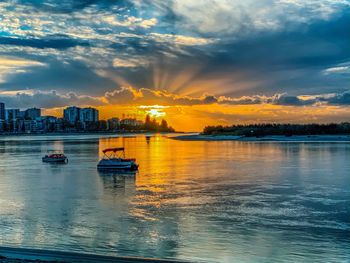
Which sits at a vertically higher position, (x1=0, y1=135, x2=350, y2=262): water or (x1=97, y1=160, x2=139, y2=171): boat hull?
(x1=97, y1=160, x2=139, y2=171): boat hull

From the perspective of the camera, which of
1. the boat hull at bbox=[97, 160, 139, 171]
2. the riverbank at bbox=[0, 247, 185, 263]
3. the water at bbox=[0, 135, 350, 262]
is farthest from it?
the boat hull at bbox=[97, 160, 139, 171]

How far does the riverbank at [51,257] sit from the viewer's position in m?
13.4

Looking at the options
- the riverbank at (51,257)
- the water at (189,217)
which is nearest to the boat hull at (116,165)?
the water at (189,217)

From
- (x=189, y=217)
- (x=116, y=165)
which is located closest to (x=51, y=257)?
(x=189, y=217)

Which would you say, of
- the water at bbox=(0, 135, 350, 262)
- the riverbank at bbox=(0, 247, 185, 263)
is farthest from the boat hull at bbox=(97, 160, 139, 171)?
the riverbank at bbox=(0, 247, 185, 263)

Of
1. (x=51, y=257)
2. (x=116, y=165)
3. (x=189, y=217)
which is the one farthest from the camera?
(x=116, y=165)

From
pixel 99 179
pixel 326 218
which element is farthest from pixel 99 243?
pixel 99 179

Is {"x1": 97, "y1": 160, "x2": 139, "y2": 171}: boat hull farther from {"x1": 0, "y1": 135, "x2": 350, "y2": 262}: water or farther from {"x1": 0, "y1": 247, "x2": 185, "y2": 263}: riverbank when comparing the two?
{"x1": 0, "y1": 247, "x2": 185, "y2": 263}: riverbank

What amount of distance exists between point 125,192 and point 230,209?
34.5 feet

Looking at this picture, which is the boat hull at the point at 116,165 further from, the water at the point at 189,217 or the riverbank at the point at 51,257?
the riverbank at the point at 51,257

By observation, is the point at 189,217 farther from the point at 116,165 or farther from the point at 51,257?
the point at 116,165

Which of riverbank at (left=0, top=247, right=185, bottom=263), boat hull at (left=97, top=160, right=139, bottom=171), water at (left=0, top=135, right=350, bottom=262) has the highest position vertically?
boat hull at (left=97, top=160, right=139, bottom=171)

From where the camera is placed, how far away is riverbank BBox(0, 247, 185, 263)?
1343 cm

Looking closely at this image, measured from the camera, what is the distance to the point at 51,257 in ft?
46.5
